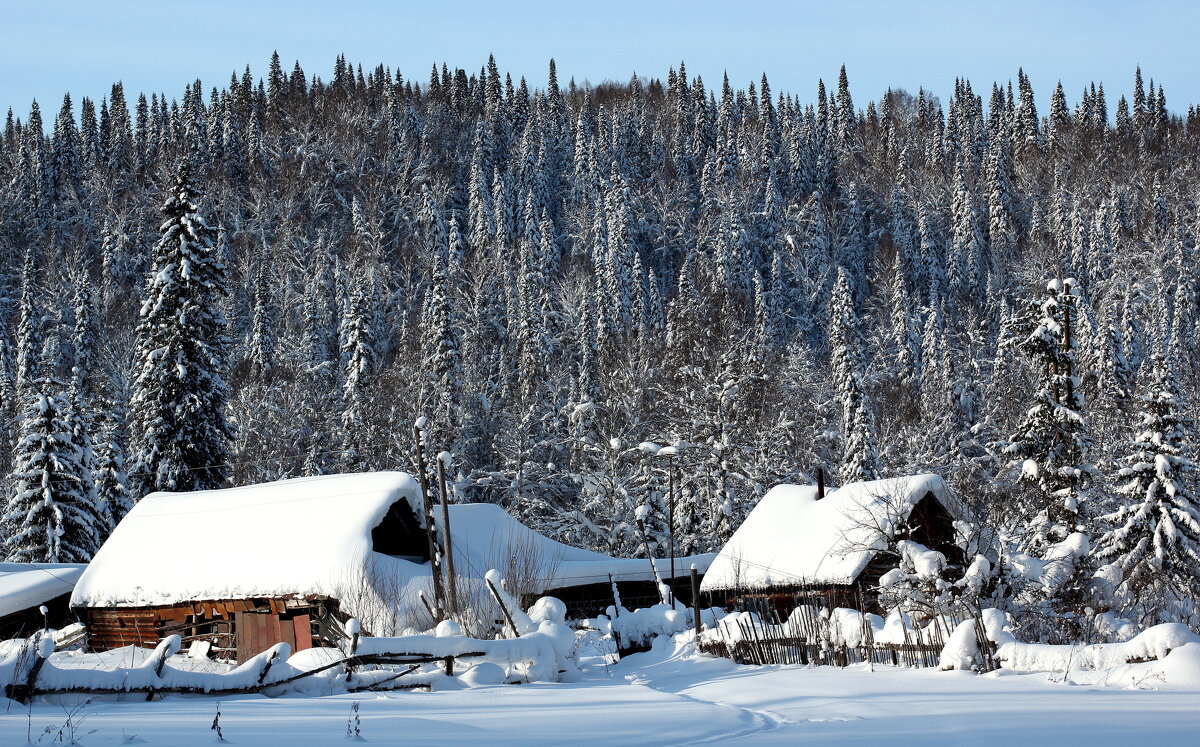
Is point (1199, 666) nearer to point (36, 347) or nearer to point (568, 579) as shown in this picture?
point (568, 579)

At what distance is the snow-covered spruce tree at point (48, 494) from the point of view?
36.2 m

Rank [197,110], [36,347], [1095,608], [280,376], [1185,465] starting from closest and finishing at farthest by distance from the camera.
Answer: [1095,608]
[1185,465]
[280,376]
[36,347]
[197,110]

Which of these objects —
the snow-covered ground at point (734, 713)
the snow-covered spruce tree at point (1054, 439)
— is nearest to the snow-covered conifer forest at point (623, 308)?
the snow-covered spruce tree at point (1054, 439)

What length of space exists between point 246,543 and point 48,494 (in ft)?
40.1

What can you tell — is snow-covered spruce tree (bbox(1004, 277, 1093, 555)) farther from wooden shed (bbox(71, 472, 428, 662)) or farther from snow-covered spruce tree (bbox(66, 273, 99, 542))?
snow-covered spruce tree (bbox(66, 273, 99, 542))

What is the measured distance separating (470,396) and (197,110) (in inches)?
4686

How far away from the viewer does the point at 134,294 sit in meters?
104

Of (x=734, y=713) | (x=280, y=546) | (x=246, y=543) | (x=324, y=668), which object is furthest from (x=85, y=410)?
(x=734, y=713)

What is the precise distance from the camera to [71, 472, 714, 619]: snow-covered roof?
26.4 metres

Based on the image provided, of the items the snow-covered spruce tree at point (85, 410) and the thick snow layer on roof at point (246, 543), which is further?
the snow-covered spruce tree at point (85, 410)

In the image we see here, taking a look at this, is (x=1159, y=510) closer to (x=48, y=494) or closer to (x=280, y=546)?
(x=280, y=546)

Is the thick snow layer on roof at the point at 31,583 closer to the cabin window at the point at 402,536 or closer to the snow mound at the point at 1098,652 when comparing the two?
the cabin window at the point at 402,536

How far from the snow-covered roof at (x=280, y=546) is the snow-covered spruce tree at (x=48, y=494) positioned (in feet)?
19.6

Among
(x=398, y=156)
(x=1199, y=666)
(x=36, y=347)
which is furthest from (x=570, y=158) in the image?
(x=1199, y=666)
